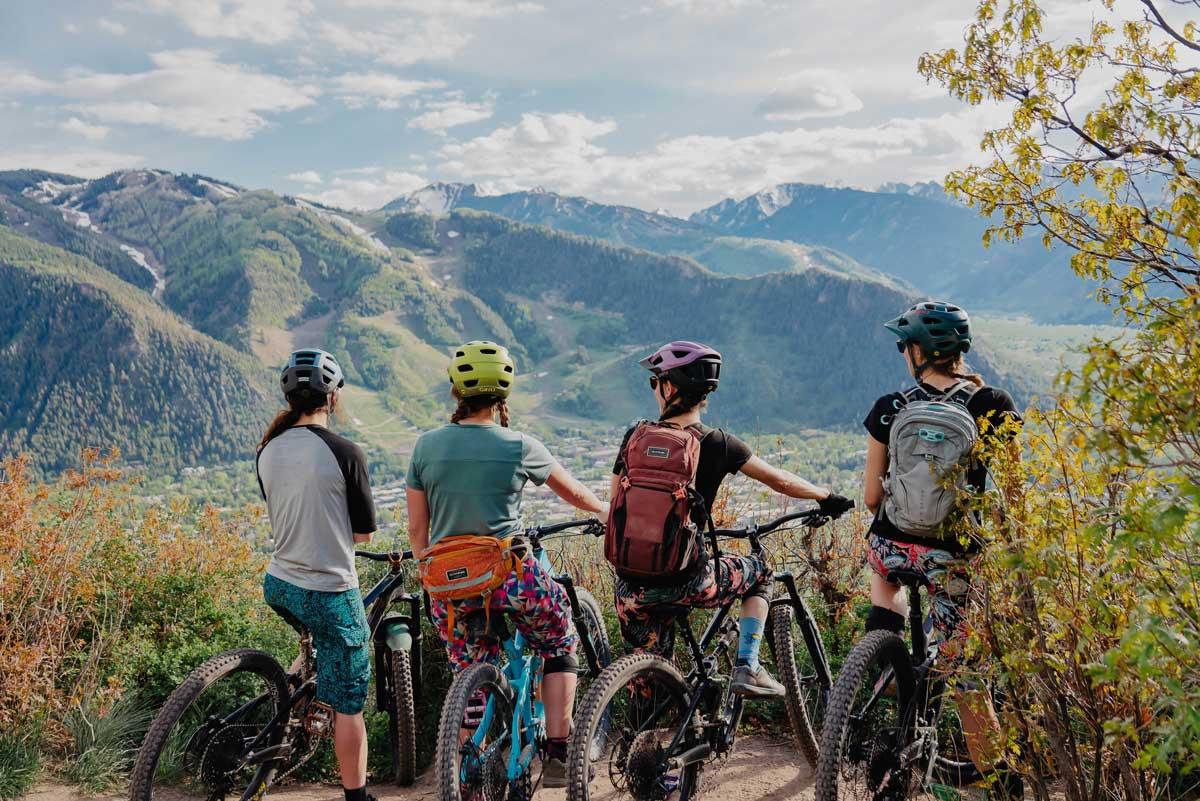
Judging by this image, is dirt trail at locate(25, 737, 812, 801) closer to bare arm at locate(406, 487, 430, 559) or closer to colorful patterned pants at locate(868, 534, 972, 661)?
colorful patterned pants at locate(868, 534, 972, 661)

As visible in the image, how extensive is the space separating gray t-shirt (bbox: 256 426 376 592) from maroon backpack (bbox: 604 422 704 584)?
1289 mm

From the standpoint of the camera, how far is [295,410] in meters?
4.45

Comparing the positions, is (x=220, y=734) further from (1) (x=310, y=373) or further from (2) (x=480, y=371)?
(2) (x=480, y=371)

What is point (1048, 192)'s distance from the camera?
14.5 feet

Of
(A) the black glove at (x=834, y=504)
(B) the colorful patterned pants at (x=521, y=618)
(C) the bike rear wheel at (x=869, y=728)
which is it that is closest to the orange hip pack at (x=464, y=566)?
(B) the colorful patterned pants at (x=521, y=618)

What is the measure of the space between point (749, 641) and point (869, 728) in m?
0.78

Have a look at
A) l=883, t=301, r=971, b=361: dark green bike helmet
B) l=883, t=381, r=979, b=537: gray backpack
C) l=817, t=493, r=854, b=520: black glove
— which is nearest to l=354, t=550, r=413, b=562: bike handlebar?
l=817, t=493, r=854, b=520: black glove

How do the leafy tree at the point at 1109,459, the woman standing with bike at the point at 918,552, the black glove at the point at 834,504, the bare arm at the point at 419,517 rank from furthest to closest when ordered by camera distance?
the black glove at the point at 834,504, the bare arm at the point at 419,517, the woman standing with bike at the point at 918,552, the leafy tree at the point at 1109,459

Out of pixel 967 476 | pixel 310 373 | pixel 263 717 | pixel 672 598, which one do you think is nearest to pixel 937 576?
pixel 967 476

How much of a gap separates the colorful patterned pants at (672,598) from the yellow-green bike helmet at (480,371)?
118 cm

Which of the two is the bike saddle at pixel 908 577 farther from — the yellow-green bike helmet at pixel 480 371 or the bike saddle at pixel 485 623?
the yellow-green bike helmet at pixel 480 371

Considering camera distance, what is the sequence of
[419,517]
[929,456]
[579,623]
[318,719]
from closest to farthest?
[929,456], [419,517], [318,719], [579,623]

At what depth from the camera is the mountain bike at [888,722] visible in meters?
3.88

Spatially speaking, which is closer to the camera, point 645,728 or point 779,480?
point 645,728
